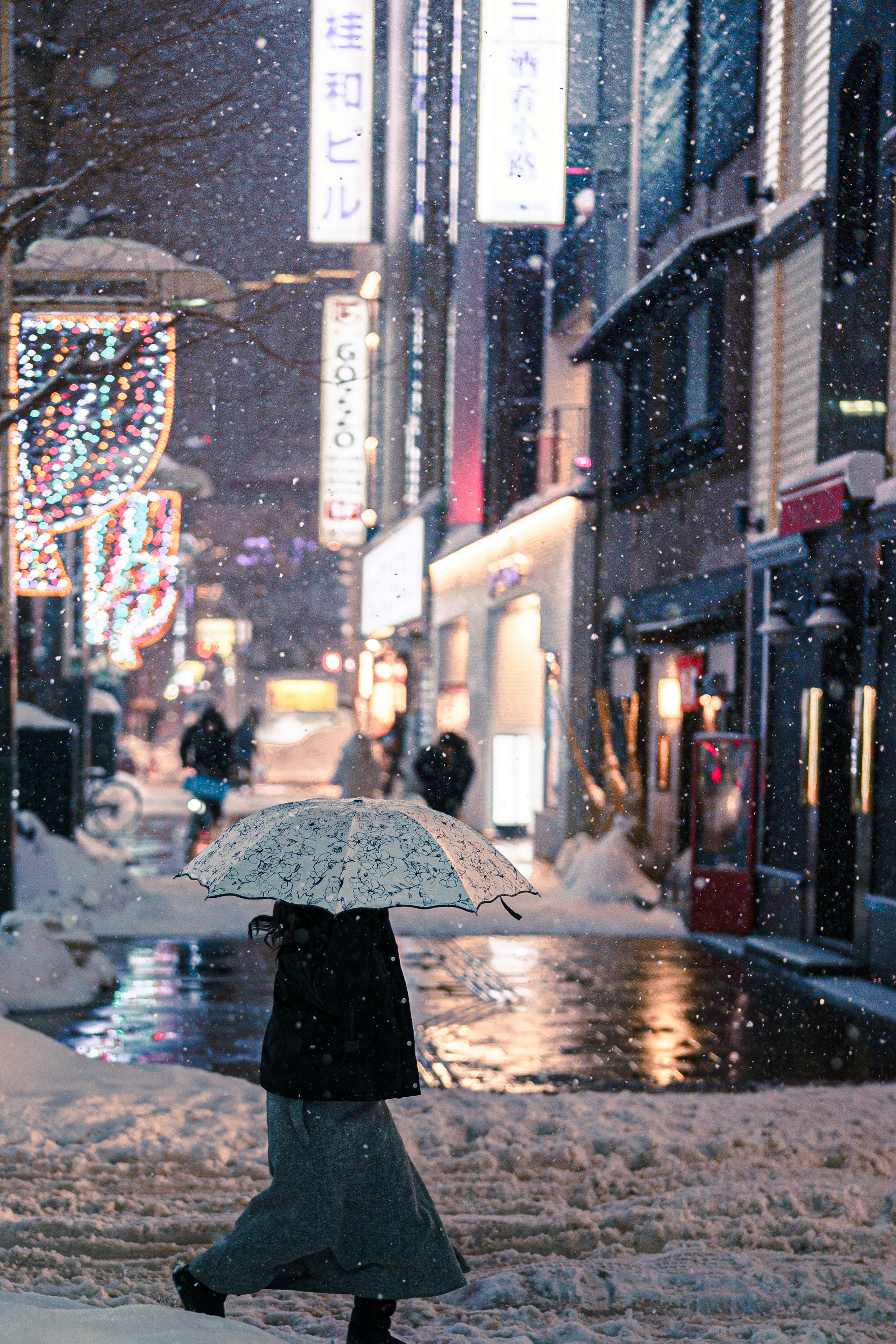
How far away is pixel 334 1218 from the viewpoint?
4.07 meters

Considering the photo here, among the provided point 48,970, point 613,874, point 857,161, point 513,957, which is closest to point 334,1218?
point 48,970

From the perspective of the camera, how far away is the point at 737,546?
16.0m

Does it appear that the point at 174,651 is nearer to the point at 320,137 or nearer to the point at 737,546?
the point at 320,137

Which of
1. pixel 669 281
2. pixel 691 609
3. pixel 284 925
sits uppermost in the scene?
pixel 669 281

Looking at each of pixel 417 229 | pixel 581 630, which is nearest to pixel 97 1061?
pixel 581 630

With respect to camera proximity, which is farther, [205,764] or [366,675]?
[366,675]

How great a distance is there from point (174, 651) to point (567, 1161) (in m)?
70.2

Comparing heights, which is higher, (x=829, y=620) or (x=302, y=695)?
(x=829, y=620)

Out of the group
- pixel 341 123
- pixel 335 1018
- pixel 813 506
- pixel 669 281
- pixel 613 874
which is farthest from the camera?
pixel 341 123

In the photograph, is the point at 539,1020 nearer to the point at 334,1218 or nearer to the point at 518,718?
the point at 334,1218

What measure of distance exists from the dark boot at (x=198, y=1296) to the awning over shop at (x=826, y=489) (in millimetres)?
9284

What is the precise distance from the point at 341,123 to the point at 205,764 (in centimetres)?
1055

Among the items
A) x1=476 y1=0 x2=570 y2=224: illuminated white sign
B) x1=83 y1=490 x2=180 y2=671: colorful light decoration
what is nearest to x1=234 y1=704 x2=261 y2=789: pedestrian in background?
x1=83 y1=490 x2=180 y2=671: colorful light decoration

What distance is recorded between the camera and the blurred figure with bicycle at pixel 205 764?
58.4ft
